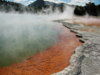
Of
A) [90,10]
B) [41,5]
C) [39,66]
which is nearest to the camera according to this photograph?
[39,66]

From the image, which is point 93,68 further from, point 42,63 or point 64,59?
point 42,63

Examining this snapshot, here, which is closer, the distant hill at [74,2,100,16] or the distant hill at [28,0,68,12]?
the distant hill at [74,2,100,16]

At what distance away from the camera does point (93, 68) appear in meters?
2.93

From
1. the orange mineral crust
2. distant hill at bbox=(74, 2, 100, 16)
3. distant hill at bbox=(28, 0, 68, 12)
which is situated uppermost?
distant hill at bbox=(28, 0, 68, 12)

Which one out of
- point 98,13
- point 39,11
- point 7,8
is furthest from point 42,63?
point 39,11

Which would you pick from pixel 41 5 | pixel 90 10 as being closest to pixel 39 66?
pixel 90 10

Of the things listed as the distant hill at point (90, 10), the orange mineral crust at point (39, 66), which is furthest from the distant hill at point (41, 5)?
the orange mineral crust at point (39, 66)

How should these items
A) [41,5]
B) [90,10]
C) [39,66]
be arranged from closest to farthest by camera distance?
[39,66] → [90,10] → [41,5]

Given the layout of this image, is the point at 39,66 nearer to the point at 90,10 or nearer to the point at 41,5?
the point at 90,10

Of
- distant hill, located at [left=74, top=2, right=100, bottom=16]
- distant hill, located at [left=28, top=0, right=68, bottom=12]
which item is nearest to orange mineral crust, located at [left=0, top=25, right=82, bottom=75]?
distant hill, located at [left=74, top=2, right=100, bottom=16]

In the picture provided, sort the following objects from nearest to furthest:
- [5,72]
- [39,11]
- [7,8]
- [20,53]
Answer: [5,72] < [20,53] < [7,8] < [39,11]

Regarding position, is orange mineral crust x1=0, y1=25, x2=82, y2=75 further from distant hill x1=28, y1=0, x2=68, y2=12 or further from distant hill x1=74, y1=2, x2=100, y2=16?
distant hill x1=28, y1=0, x2=68, y2=12

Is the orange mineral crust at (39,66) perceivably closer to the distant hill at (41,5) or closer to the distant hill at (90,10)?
the distant hill at (90,10)

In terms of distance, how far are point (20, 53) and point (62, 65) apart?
2457 mm
